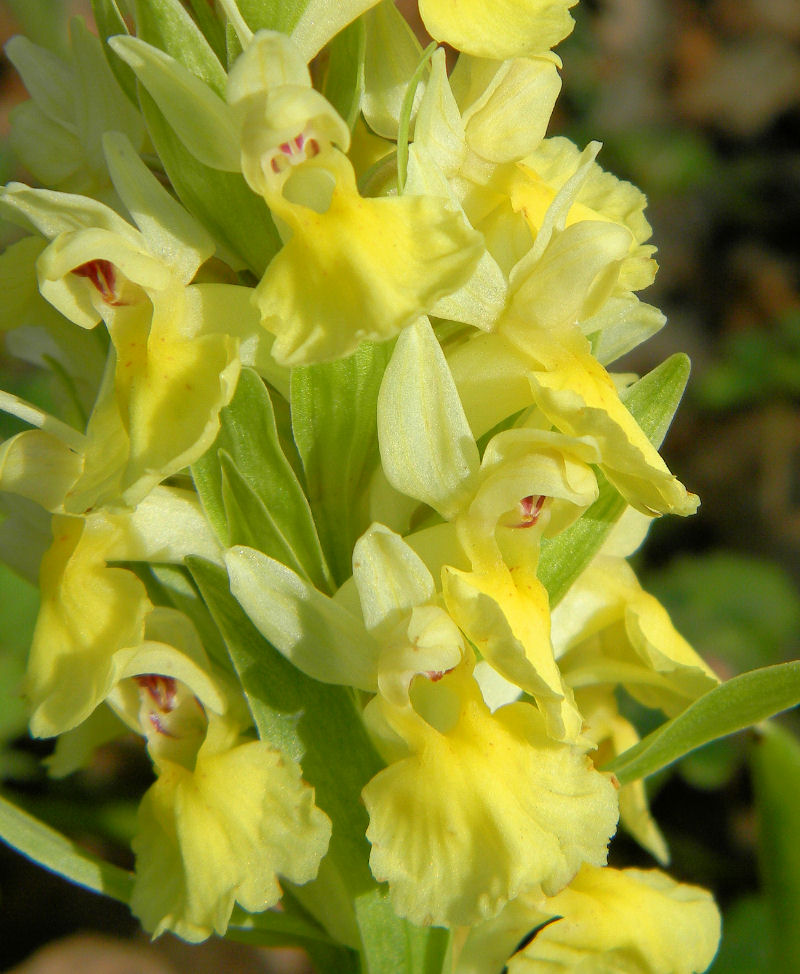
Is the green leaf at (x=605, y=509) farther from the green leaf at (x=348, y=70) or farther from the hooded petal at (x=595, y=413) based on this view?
the green leaf at (x=348, y=70)

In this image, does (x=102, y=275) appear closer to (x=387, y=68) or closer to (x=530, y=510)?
(x=387, y=68)

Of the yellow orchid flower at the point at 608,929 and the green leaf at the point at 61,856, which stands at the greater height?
the green leaf at the point at 61,856

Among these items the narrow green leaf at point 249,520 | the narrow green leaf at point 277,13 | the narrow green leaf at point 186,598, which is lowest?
the narrow green leaf at point 186,598

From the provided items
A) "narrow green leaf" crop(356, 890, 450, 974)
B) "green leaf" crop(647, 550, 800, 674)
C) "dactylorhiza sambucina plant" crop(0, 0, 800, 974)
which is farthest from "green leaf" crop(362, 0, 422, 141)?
"green leaf" crop(647, 550, 800, 674)

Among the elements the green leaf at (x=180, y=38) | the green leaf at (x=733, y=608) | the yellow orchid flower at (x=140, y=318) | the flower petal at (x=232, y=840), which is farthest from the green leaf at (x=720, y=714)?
the green leaf at (x=733, y=608)

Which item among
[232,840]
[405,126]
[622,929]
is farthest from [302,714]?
[405,126]

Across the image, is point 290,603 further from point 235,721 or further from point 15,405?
point 15,405
